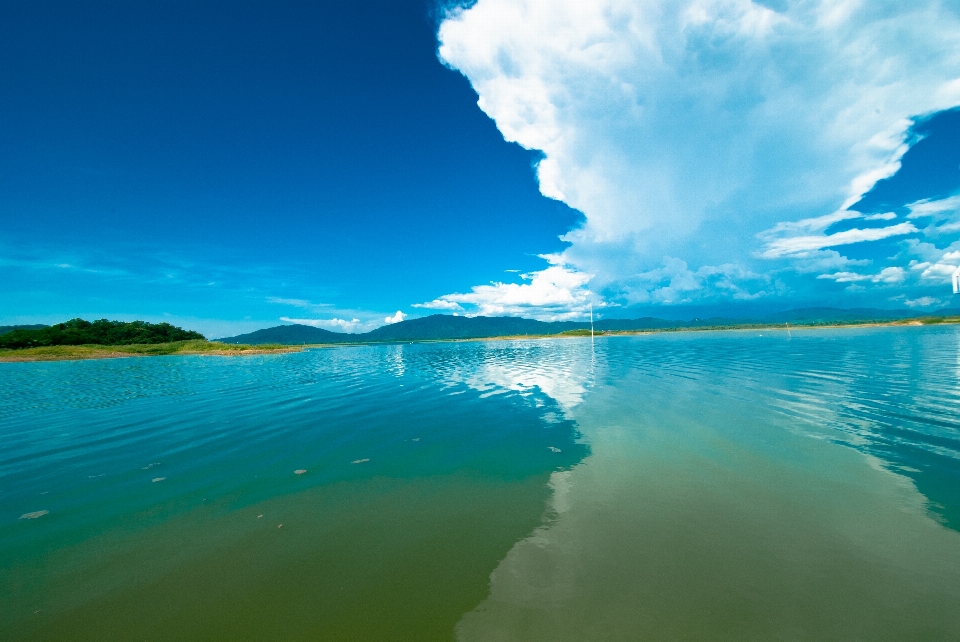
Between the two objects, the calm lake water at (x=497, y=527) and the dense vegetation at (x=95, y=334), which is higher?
the dense vegetation at (x=95, y=334)

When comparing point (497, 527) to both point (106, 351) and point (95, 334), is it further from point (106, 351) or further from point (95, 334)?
point (95, 334)

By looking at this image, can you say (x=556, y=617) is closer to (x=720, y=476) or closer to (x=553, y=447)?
(x=720, y=476)

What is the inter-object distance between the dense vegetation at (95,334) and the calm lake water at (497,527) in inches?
5209

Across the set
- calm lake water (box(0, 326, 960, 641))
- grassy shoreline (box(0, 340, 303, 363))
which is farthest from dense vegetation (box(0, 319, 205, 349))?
calm lake water (box(0, 326, 960, 641))

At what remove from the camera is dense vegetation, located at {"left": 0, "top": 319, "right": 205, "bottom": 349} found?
103 m

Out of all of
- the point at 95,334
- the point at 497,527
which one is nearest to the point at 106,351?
the point at 95,334

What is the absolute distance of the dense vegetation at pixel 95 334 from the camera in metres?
103

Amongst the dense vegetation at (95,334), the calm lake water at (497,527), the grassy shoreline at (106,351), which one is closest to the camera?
the calm lake water at (497,527)

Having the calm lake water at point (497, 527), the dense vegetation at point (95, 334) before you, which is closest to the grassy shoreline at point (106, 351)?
the dense vegetation at point (95, 334)

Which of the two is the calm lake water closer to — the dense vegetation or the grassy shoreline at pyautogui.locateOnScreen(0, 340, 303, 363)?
the grassy shoreline at pyautogui.locateOnScreen(0, 340, 303, 363)

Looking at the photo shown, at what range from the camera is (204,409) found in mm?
21078

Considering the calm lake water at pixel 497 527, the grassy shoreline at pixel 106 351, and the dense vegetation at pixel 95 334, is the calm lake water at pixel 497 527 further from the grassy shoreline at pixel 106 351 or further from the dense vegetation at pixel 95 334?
the dense vegetation at pixel 95 334

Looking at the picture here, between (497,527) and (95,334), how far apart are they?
171504 mm

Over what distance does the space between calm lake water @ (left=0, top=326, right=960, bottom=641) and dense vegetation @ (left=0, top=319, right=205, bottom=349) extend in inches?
5209
